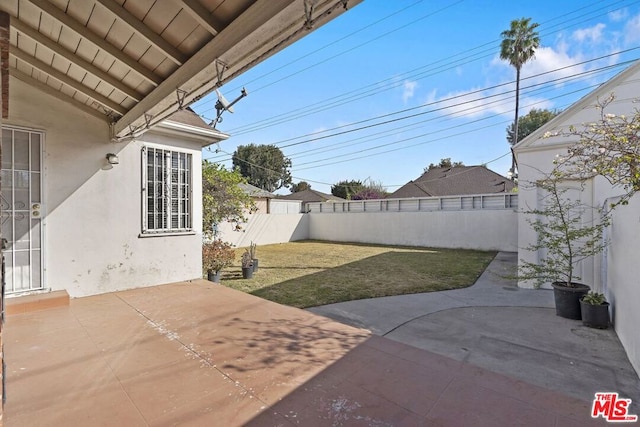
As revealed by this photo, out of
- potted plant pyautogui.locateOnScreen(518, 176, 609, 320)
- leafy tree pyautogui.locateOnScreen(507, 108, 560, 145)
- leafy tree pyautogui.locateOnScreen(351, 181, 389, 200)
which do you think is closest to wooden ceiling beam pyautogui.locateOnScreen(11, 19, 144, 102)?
potted plant pyautogui.locateOnScreen(518, 176, 609, 320)

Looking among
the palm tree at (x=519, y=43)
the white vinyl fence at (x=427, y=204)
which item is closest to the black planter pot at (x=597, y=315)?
the white vinyl fence at (x=427, y=204)

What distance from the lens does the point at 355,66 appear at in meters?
13.0

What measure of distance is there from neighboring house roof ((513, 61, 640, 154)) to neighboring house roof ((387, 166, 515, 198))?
1477 centimetres

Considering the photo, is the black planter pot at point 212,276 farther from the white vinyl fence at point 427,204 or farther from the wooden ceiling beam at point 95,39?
the white vinyl fence at point 427,204

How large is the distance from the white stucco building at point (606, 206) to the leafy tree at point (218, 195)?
659cm

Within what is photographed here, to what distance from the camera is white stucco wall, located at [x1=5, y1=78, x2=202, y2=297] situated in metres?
4.68

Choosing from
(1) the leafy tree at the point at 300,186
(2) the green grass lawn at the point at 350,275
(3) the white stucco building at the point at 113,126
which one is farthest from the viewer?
(1) the leafy tree at the point at 300,186

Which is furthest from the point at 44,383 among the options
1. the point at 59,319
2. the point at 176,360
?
the point at 59,319

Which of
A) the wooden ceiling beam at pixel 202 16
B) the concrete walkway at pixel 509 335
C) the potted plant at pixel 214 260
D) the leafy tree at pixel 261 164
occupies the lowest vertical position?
the concrete walkway at pixel 509 335

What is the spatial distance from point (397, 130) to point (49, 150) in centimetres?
1532

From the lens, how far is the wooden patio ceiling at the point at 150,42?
8.01 ft

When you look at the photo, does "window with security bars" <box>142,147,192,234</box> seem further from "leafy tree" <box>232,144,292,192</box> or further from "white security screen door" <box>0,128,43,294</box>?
"leafy tree" <box>232,144,292,192</box>

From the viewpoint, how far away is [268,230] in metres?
16.4

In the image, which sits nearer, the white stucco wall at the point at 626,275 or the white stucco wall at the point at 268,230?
the white stucco wall at the point at 626,275
